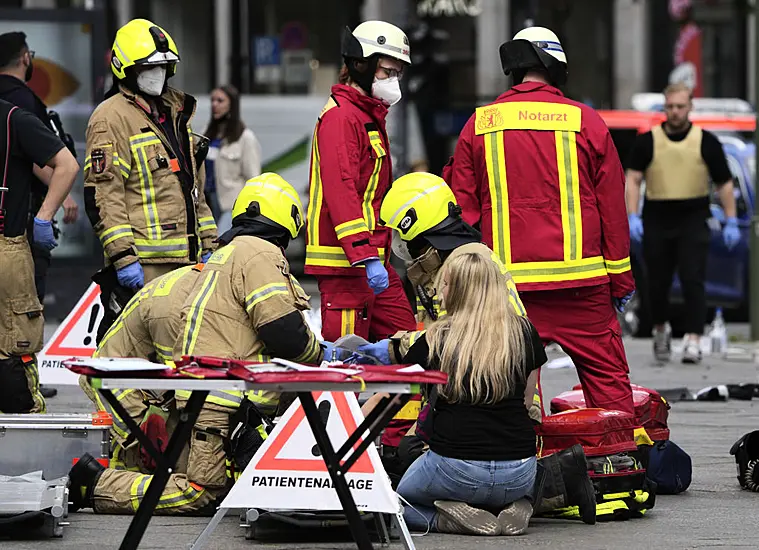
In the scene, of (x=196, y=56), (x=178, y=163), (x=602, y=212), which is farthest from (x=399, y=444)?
(x=196, y=56)

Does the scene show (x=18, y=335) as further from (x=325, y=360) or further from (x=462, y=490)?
(x=462, y=490)

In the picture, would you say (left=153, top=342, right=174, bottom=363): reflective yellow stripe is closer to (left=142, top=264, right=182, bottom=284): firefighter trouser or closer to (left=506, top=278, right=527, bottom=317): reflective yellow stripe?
(left=142, top=264, right=182, bottom=284): firefighter trouser

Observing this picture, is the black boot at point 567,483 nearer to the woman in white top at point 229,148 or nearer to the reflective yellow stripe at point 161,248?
the reflective yellow stripe at point 161,248

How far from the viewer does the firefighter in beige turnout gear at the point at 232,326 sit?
6348 millimetres

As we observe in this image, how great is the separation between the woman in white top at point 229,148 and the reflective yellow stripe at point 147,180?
15.9ft

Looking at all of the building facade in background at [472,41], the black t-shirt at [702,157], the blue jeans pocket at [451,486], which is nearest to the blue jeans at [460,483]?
the blue jeans pocket at [451,486]

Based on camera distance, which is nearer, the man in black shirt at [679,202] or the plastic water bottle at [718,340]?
the man in black shirt at [679,202]

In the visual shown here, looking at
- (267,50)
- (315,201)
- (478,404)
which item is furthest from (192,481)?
(267,50)

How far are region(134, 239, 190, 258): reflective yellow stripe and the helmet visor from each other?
3.70ft

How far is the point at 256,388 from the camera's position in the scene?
5.01 meters

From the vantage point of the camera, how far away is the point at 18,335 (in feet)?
25.7

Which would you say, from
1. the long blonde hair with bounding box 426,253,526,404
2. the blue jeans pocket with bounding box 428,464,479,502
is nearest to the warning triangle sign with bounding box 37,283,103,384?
the blue jeans pocket with bounding box 428,464,479,502

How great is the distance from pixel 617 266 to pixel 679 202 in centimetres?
490

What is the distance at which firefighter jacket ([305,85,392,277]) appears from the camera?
25.0ft
